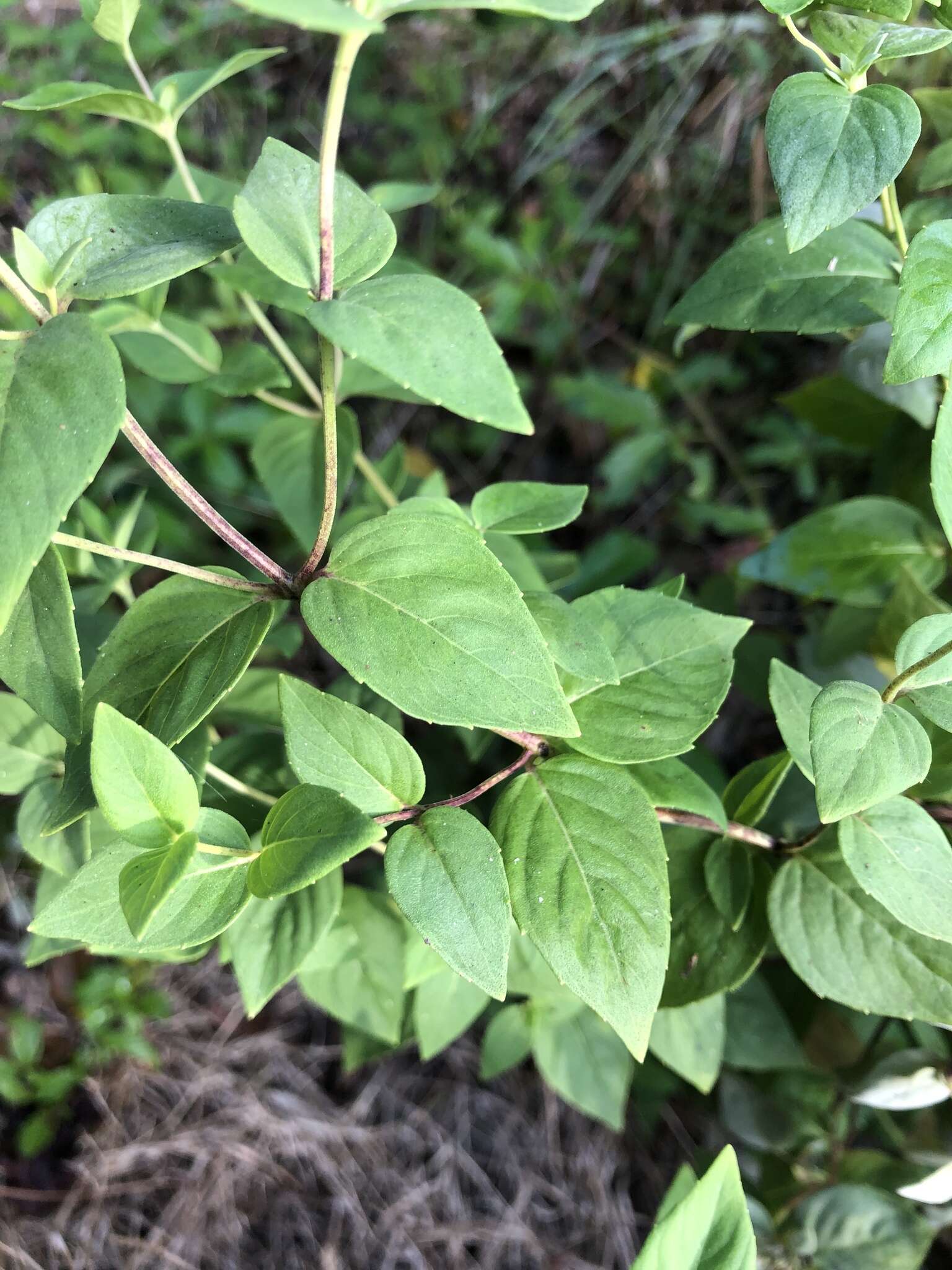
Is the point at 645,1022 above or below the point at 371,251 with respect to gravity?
below

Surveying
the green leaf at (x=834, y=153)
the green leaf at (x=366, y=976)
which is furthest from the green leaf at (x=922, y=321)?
the green leaf at (x=366, y=976)

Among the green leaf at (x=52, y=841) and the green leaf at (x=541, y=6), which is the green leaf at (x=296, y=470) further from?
the green leaf at (x=541, y=6)

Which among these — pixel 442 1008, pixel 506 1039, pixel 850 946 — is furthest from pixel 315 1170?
pixel 850 946

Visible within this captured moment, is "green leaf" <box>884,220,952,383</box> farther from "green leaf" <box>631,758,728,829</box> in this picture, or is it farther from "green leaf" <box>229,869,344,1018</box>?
"green leaf" <box>229,869,344,1018</box>

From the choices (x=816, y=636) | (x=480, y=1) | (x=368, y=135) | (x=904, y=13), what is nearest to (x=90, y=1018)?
(x=816, y=636)

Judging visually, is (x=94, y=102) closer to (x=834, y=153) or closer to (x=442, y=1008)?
(x=834, y=153)

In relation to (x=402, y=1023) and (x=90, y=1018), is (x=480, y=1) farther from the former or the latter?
(x=90, y=1018)
